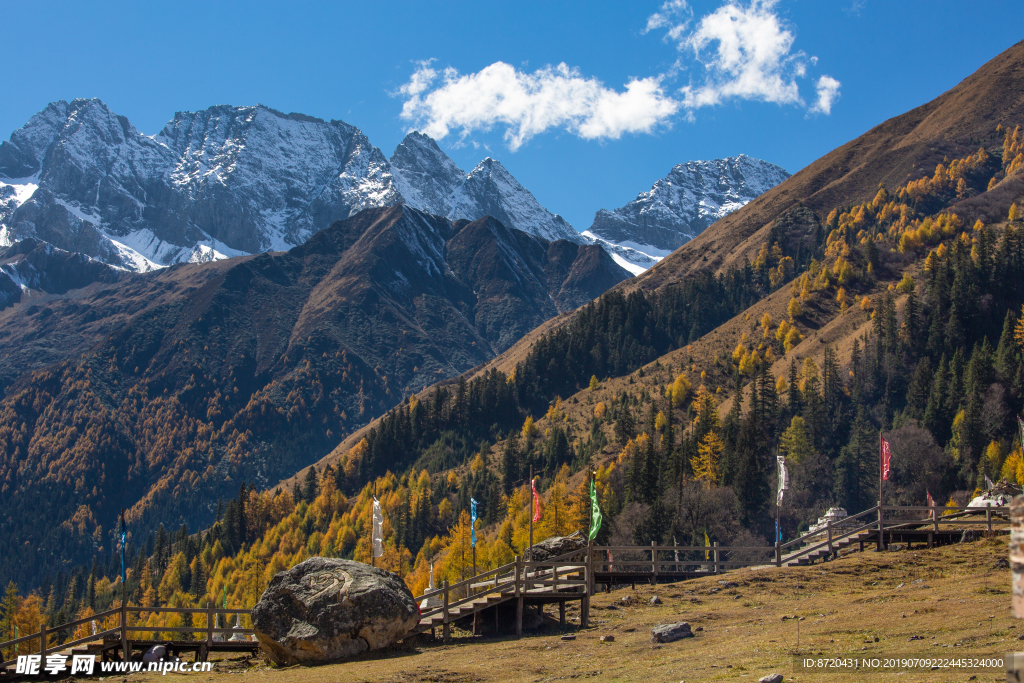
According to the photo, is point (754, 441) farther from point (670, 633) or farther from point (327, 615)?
point (327, 615)

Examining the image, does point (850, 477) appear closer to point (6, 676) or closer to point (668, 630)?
point (668, 630)

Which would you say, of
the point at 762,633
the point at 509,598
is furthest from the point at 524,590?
the point at 762,633

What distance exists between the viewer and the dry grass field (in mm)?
21109

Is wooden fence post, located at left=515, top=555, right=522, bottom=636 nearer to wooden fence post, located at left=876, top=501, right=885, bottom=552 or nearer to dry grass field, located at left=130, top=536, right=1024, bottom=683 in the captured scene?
dry grass field, located at left=130, top=536, right=1024, bottom=683

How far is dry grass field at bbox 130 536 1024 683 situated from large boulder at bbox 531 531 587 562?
8.13m

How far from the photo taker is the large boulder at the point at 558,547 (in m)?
48.9

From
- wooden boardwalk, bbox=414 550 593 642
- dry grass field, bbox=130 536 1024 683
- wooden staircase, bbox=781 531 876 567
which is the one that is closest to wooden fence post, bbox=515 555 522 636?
wooden boardwalk, bbox=414 550 593 642

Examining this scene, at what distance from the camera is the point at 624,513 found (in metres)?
96.1

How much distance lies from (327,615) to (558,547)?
21.7 m

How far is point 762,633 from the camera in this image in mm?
26531

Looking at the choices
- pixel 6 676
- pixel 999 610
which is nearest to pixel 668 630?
pixel 999 610

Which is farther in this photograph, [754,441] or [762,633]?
[754,441]

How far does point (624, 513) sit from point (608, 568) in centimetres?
5174

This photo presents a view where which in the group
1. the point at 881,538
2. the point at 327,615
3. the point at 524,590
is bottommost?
the point at 327,615
